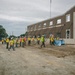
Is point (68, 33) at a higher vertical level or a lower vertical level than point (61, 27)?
lower

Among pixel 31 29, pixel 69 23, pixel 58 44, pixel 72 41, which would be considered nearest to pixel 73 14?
pixel 69 23

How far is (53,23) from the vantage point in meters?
55.5

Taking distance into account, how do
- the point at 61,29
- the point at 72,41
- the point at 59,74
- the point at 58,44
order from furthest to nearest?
the point at 61,29 < the point at 72,41 < the point at 58,44 < the point at 59,74

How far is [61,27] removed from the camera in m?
49.2

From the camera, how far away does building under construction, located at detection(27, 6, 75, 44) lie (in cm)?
4353

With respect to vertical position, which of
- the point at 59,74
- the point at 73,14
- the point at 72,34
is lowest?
the point at 59,74

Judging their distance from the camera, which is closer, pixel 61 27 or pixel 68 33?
pixel 68 33

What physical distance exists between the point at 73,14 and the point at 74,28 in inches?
116

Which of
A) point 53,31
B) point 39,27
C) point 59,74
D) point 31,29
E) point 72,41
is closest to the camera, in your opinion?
point 59,74

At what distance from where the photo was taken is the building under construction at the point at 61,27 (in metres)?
43.5

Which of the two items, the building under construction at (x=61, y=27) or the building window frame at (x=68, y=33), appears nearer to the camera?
the building under construction at (x=61, y=27)

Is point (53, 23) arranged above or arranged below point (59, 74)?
above

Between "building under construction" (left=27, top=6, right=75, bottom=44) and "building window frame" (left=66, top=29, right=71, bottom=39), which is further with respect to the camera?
"building window frame" (left=66, top=29, right=71, bottom=39)

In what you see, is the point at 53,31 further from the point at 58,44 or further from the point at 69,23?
the point at 58,44
